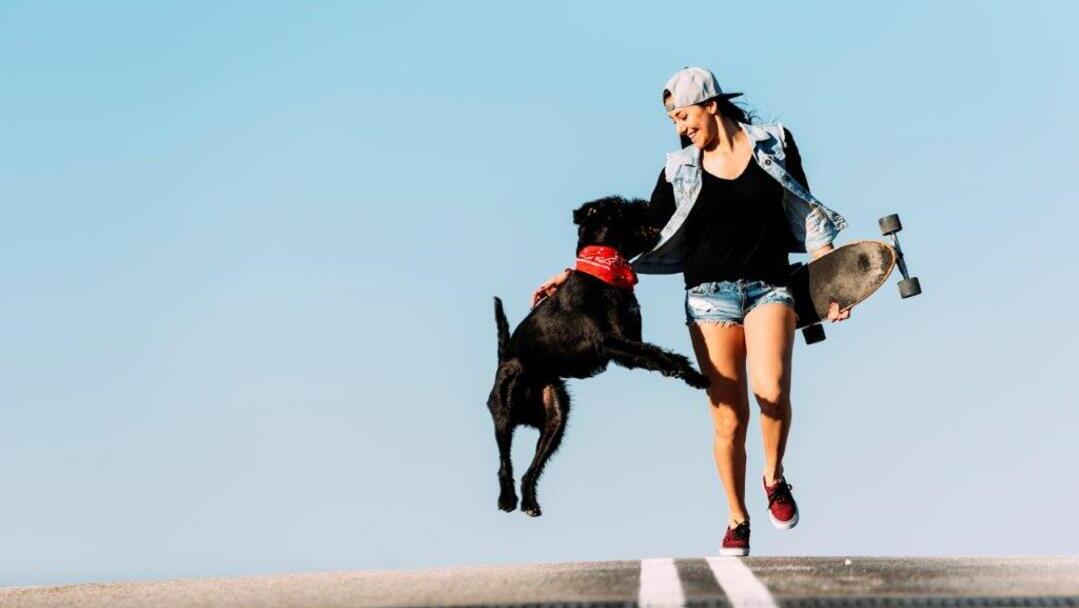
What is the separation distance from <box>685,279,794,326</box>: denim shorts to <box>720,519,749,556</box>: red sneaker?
1.06 meters

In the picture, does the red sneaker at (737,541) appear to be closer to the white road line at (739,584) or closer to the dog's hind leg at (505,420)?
the white road line at (739,584)

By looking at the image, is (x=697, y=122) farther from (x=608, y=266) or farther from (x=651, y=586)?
(x=651, y=586)

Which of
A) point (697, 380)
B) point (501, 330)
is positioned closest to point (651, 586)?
point (697, 380)

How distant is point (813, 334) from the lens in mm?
7367

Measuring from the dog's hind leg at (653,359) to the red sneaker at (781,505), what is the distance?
0.63 meters

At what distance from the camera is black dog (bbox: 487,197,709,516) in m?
7.50

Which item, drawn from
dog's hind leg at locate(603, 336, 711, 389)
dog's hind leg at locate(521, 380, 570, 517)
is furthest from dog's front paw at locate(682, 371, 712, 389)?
dog's hind leg at locate(521, 380, 570, 517)

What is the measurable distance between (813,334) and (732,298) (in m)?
0.84

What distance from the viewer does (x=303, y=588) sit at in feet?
19.0

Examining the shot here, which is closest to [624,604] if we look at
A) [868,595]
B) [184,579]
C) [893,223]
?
[868,595]

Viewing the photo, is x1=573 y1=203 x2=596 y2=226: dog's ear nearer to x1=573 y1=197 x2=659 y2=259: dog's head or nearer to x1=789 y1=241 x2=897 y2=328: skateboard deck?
x1=573 y1=197 x2=659 y2=259: dog's head

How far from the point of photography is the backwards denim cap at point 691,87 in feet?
22.5

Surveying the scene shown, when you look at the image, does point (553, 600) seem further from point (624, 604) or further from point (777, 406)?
point (777, 406)

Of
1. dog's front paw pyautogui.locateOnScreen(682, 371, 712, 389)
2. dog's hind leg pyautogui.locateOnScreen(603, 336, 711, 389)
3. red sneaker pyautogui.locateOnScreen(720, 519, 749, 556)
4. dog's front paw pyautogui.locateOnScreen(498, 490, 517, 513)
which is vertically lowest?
red sneaker pyautogui.locateOnScreen(720, 519, 749, 556)
